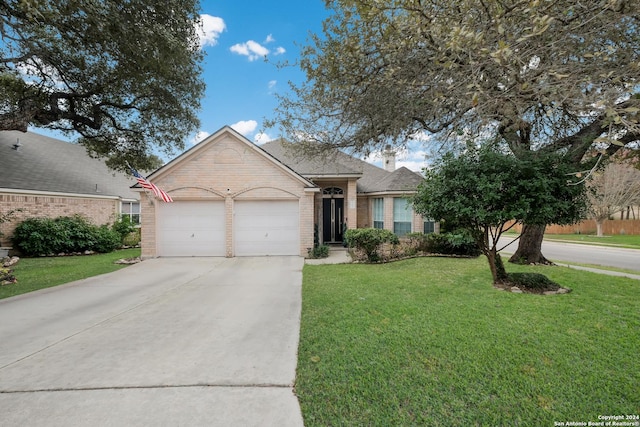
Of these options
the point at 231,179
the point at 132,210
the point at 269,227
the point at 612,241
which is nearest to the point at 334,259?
the point at 269,227

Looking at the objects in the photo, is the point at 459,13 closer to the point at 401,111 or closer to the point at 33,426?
the point at 401,111

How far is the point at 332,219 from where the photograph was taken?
15.1 metres

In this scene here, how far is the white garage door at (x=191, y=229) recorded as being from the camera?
456 inches

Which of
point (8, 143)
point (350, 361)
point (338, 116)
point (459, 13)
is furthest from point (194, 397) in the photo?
point (8, 143)

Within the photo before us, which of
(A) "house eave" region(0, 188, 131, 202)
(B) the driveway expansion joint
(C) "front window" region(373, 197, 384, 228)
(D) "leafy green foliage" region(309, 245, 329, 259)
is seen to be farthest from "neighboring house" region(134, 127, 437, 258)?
(B) the driveway expansion joint

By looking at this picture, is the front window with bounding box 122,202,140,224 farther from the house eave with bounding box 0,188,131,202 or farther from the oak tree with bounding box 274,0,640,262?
the oak tree with bounding box 274,0,640,262

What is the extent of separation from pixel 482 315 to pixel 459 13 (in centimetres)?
470

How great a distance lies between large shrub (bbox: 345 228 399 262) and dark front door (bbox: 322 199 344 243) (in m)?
4.38

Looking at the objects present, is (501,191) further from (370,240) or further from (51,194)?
(51,194)

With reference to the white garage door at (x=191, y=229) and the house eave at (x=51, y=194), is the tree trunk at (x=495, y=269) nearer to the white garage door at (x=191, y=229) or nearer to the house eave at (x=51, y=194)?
the white garage door at (x=191, y=229)

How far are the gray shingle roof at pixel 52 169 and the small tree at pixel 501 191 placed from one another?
1642 centimetres

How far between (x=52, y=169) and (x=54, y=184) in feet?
6.63

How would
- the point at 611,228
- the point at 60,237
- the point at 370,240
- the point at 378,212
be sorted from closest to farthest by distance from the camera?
the point at 370,240 < the point at 60,237 < the point at 378,212 < the point at 611,228

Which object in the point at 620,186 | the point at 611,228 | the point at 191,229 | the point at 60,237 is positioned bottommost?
the point at 611,228
